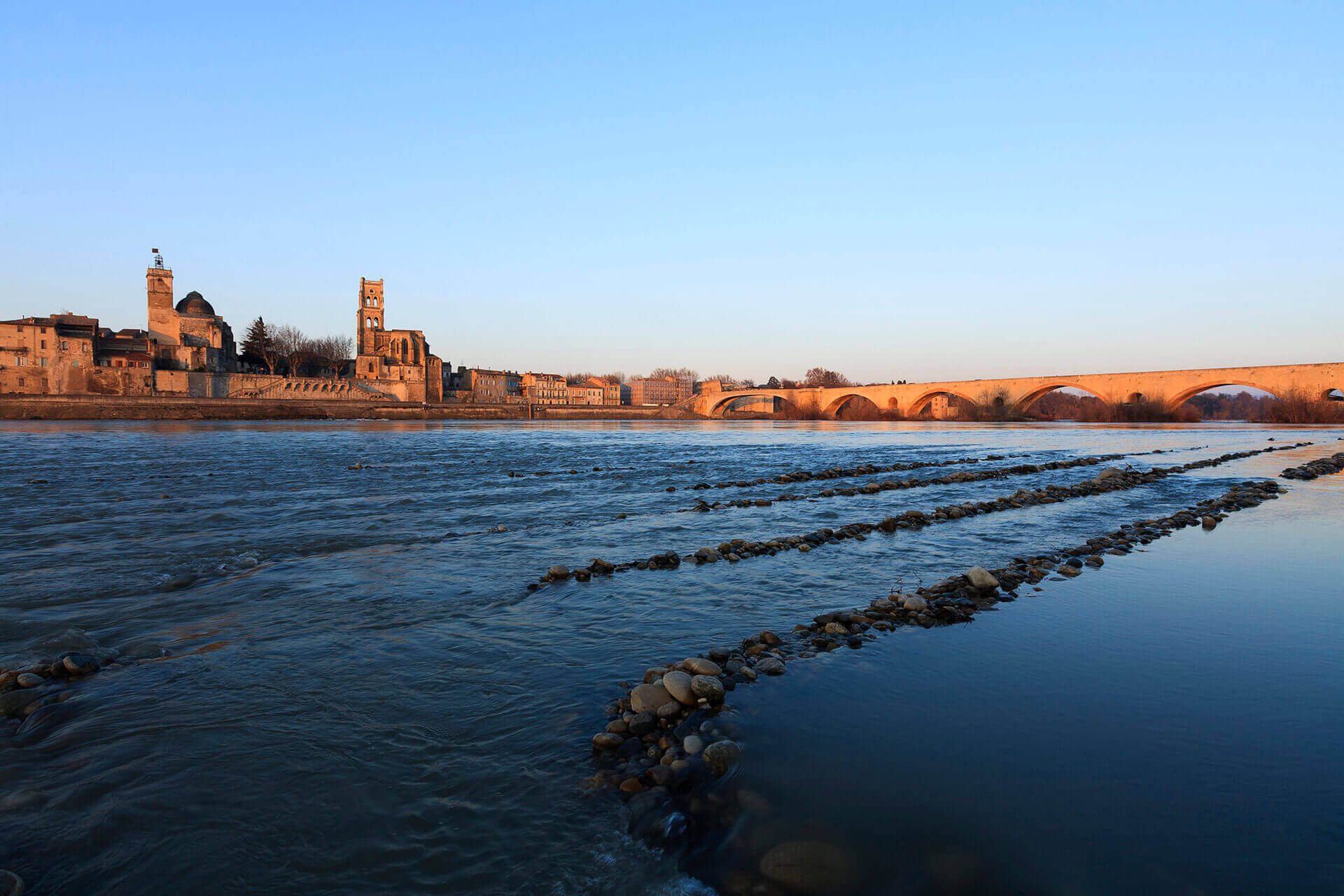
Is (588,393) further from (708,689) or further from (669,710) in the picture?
(669,710)

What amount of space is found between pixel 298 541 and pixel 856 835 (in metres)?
8.63

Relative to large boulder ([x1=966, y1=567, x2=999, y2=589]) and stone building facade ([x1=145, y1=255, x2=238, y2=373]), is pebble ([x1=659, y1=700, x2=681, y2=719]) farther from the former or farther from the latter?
stone building facade ([x1=145, y1=255, x2=238, y2=373])

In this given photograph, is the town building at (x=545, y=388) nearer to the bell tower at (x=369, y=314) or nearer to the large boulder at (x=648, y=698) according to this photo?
the bell tower at (x=369, y=314)

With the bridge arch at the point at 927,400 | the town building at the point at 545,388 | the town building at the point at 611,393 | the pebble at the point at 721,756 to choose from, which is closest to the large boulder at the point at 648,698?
the pebble at the point at 721,756

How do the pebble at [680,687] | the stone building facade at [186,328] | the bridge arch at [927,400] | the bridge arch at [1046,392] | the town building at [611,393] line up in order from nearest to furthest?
the pebble at [680,687] < the bridge arch at [1046,392] < the stone building facade at [186,328] < the bridge arch at [927,400] < the town building at [611,393]

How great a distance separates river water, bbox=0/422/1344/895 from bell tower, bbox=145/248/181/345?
94590 millimetres

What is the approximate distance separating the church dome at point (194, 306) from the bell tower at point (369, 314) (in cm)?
1921

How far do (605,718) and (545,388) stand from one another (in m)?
147

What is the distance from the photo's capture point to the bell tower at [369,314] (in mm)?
103938

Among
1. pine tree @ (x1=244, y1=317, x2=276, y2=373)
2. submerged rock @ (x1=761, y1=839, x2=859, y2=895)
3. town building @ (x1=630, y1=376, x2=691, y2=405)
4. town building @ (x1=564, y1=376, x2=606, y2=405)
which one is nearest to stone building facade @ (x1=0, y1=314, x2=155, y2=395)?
pine tree @ (x1=244, y1=317, x2=276, y2=373)

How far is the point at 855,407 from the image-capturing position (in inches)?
4072

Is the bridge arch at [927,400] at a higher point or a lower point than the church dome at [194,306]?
lower

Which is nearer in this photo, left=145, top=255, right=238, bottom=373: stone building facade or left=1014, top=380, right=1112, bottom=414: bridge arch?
left=1014, top=380, right=1112, bottom=414: bridge arch

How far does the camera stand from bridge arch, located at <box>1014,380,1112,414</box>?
2960 inches
